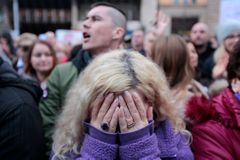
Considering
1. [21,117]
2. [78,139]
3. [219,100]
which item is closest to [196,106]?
[219,100]

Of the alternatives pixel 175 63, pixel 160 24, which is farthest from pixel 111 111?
pixel 160 24

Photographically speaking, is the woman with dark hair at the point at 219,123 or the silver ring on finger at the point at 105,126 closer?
the silver ring on finger at the point at 105,126

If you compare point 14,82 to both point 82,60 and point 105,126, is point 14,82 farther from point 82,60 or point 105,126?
point 82,60

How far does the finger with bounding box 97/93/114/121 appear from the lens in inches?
65.0

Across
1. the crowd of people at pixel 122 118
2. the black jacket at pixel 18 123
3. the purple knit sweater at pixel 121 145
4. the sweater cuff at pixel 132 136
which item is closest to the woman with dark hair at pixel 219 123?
the crowd of people at pixel 122 118

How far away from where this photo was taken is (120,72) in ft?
5.58

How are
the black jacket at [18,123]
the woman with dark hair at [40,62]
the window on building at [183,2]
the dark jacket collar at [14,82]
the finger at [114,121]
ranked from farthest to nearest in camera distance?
the window on building at [183,2] < the woman with dark hair at [40,62] < the dark jacket collar at [14,82] < the black jacket at [18,123] < the finger at [114,121]

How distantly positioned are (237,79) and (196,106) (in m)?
0.23

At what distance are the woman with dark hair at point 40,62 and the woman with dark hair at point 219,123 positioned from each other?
A: 2.76 m

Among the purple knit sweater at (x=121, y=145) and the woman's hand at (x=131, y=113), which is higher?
the woman's hand at (x=131, y=113)

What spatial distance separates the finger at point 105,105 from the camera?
5.42ft

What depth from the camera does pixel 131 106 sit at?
65.1 inches

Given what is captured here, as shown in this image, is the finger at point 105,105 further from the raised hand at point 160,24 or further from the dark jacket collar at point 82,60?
the raised hand at point 160,24

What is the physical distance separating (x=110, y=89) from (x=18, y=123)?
1.54 feet
